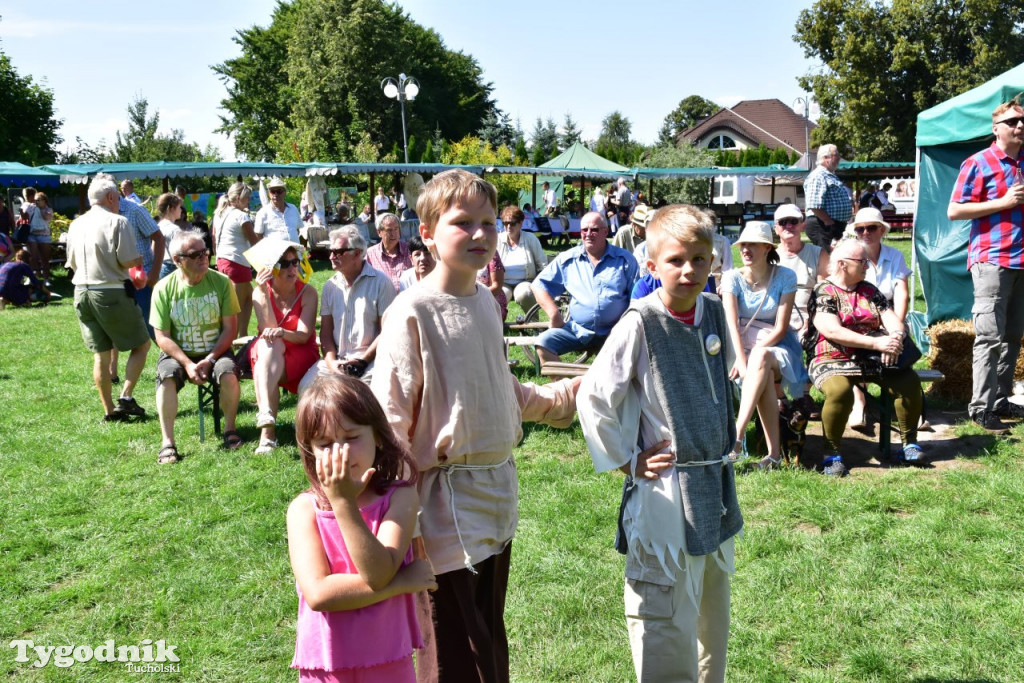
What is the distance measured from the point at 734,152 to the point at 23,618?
1993 inches

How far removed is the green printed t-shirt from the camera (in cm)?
636

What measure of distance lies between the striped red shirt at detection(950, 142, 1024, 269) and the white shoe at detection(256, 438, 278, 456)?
4969mm

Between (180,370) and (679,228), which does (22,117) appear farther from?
(679,228)

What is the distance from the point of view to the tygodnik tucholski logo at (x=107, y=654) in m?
3.48

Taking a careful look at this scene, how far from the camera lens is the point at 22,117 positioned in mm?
39906

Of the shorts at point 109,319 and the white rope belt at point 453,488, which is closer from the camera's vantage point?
the white rope belt at point 453,488

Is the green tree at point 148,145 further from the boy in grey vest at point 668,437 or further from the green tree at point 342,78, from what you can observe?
the boy in grey vest at point 668,437

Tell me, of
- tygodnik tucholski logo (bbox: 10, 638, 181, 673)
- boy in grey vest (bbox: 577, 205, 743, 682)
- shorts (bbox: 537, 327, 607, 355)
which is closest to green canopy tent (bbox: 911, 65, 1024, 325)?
shorts (bbox: 537, 327, 607, 355)

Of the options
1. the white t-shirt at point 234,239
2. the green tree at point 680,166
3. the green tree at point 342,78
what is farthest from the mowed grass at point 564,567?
the green tree at point 342,78

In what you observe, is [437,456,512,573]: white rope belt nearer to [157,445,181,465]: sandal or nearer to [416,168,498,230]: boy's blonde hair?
[416,168,498,230]: boy's blonde hair

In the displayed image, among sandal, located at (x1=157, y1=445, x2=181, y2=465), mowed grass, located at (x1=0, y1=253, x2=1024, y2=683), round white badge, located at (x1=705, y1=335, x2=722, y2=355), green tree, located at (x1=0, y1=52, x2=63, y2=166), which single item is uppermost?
green tree, located at (x1=0, y1=52, x2=63, y2=166)

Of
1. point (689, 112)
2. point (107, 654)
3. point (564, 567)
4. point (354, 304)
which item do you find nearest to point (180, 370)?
point (354, 304)

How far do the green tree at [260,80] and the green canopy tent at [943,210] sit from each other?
183ft

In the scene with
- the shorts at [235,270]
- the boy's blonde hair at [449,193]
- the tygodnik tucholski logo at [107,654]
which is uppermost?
the boy's blonde hair at [449,193]
